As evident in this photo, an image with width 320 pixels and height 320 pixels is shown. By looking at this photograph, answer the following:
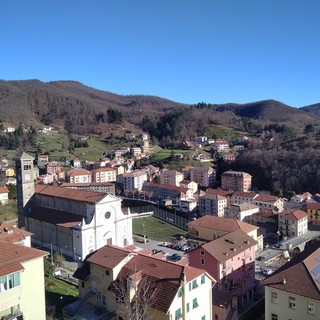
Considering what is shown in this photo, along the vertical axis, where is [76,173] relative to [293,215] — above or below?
above

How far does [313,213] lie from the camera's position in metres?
52.0

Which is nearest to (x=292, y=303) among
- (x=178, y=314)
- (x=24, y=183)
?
(x=178, y=314)

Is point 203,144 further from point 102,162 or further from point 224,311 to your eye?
point 224,311

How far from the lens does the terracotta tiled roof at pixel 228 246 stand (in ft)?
78.7

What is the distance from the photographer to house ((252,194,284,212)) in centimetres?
5519

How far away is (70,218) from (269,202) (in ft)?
104

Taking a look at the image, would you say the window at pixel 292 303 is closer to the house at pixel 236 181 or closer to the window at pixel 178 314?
the window at pixel 178 314

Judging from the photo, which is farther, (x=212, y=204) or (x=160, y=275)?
(x=212, y=204)

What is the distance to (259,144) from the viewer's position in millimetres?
92750

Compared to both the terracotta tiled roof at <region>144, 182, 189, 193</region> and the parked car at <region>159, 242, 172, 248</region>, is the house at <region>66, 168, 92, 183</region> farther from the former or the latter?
the parked car at <region>159, 242, 172, 248</region>

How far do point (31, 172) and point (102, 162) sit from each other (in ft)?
159

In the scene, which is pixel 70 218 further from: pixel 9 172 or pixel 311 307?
pixel 9 172

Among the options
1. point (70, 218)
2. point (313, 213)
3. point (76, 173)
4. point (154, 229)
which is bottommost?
point (154, 229)

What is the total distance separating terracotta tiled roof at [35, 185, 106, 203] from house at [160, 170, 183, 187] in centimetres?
3735
